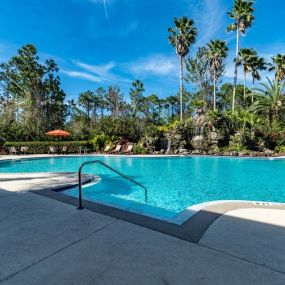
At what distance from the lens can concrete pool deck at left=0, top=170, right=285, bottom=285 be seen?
2229 mm

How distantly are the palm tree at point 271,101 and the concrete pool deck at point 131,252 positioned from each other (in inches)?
838

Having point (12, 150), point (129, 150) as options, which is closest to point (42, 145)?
point (12, 150)

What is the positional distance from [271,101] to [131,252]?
25.0 meters

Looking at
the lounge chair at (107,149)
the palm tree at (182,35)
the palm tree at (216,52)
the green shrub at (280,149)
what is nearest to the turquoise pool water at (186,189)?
the green shrub at (280,149)

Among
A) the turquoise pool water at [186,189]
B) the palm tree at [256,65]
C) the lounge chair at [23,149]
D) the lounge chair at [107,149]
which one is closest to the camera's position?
the turquoise pool water at [186,189]

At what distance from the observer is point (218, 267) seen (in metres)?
2.38

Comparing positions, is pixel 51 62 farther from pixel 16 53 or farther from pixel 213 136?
pixel 213 136

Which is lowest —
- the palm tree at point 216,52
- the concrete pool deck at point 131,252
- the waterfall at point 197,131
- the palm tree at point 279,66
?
the concrete pool deck at point 131,252

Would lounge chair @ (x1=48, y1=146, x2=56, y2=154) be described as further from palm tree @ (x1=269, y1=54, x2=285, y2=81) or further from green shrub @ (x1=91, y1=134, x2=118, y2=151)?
palm tree @ (x1=269, y1=54, x2=285, y2=81)

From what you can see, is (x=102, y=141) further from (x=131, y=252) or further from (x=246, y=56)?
(x=131, y=252)

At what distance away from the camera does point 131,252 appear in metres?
2.70

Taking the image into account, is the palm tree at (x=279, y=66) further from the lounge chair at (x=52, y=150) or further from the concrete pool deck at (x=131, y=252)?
the concrete pool deck at (x=131, y=252)

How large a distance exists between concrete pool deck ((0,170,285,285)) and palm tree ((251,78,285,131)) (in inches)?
838

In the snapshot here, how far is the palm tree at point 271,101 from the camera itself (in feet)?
72.5
